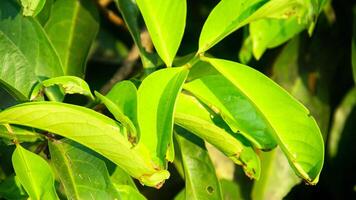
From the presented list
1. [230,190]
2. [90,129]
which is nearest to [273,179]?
[230,190]

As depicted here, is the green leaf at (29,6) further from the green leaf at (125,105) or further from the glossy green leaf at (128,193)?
the glossy green leaf at (128,193)

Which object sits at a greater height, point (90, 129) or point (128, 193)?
point (90, 129)

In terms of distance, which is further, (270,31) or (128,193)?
(270,31)

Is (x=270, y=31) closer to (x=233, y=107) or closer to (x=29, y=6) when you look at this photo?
(x=233, y=107)

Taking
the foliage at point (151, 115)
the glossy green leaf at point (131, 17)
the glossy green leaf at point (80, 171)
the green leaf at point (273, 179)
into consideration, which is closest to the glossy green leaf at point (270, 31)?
the foliage at point (151, 115)

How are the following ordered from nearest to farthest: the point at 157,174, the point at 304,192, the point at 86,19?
the point at 157,174
the point at 86,19
the point at 304,192

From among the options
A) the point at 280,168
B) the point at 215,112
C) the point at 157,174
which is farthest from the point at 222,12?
the point at 280,168

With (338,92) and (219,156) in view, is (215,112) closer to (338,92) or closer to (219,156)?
(219,156)
